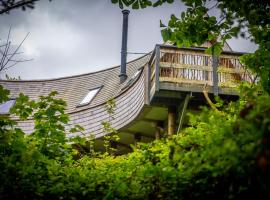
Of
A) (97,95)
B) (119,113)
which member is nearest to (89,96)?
(97,95)

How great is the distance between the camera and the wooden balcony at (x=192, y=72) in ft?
40.2

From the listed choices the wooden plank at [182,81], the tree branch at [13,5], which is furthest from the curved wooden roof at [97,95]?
the tree branch at [13,5]

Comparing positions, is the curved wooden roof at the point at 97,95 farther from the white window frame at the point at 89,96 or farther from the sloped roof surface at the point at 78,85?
the white window frame at the point at 89,96

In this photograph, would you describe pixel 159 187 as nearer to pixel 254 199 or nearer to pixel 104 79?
pixel 254 199

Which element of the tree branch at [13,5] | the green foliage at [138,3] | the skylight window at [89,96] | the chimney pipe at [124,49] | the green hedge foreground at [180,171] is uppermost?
the chimney pipe at [124,49]

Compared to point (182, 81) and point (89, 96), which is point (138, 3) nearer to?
point (182, 81)

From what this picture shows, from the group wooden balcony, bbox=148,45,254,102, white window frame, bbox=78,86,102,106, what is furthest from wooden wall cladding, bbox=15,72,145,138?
white window frame, bbox=78,86,102,106

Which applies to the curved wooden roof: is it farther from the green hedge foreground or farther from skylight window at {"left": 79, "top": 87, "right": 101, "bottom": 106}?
the green hedge foreground

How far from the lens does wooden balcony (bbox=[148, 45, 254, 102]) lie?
1225 cm

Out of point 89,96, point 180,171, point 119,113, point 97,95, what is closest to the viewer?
point 180,171

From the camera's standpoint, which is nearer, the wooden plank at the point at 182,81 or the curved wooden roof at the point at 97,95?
the wooden plank at the point at 182,81

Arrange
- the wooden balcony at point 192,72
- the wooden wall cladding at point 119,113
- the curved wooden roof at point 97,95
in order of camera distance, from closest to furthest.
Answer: the wooden balcony at point 192,72 < the wooden wall cladding at point 119,113 < the curved wooden roof at point 97,95

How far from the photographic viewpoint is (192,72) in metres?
12.5

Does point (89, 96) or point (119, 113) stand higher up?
Result: point (89, 96)
